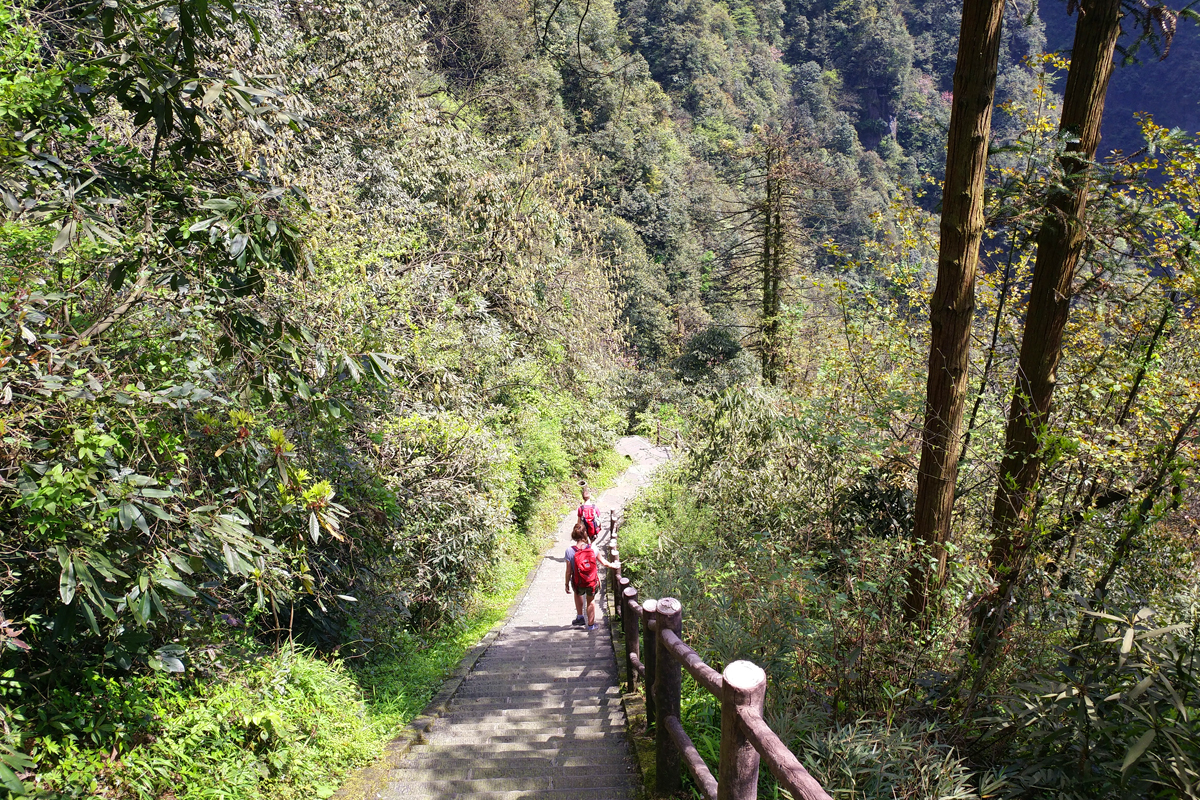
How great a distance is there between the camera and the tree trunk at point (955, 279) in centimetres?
395

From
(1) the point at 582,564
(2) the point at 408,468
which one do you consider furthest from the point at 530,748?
(2) the point at 408,468

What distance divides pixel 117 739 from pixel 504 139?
14512mm

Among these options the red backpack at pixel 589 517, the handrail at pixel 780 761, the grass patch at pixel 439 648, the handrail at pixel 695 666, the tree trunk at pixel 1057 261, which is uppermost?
the tree trunk at pixel 1057 261

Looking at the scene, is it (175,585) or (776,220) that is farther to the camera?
(776,220)

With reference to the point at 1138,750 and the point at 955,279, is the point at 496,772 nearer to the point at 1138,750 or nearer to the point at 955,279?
the point at 1138,750

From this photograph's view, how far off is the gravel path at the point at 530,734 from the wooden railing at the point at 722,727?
1.72 ft

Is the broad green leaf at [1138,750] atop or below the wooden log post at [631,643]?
atop

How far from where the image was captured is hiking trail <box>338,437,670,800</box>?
13.5 ft

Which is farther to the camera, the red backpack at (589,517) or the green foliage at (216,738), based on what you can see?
the red backpack at (589,517)

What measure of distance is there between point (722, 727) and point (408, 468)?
18.8 ft

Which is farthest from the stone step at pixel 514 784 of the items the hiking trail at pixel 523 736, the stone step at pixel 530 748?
the stone step at pixel 530 748

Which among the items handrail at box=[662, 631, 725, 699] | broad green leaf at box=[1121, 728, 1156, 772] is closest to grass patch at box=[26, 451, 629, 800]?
handrail at box=[662, 631, 725, 699]

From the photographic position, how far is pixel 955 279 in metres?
4.18

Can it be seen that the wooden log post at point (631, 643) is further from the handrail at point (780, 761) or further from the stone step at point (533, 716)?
the handrail at point (780, 761)
